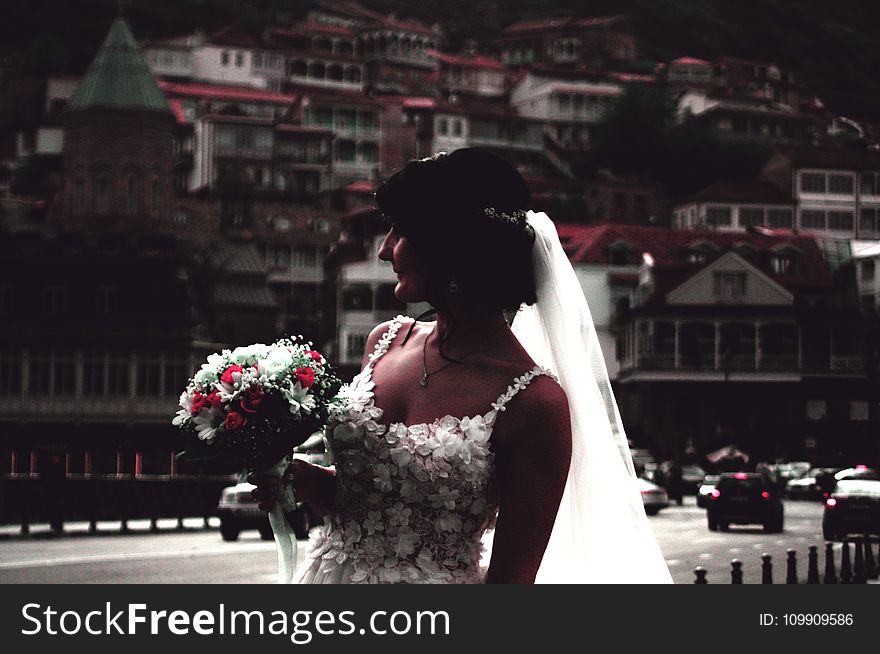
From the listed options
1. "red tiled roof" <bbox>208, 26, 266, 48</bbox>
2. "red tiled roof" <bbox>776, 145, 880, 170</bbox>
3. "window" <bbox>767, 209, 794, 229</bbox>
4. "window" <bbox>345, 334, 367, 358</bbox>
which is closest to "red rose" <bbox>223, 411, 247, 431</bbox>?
"window" <bbox>345, 334, 367, 358</bbox>

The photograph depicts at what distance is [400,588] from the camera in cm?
436

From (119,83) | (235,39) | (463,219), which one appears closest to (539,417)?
(463,219)

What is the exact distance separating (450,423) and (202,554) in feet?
68.5

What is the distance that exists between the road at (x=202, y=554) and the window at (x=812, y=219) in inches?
2851

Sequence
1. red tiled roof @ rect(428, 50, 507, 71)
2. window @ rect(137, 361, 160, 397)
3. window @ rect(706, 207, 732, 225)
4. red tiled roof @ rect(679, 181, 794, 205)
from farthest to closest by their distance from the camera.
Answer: red tiled roof @ rect(428, 50, 507, 71)
red tiled roof @ rect(679, 181, 794, 205)
window @ rect(706, 207, 732, 225)
window @ rect(137, 361, 160, 397)

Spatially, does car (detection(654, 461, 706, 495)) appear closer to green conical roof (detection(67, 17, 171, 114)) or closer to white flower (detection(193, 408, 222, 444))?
green conical roof (detection(67, 17, 171, 114))

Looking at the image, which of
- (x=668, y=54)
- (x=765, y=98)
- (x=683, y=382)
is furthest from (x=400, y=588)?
(x=668, y=54)

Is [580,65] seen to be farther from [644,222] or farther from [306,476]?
[306,476]

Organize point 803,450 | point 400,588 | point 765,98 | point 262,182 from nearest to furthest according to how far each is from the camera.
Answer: point 400,588 < point 803,450 < point 262,182 < point 765,98

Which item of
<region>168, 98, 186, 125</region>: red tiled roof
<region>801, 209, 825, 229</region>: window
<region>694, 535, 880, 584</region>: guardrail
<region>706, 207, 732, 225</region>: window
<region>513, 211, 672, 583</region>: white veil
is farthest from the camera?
<region>168, 98, 186, 125</region>: red tiled roof

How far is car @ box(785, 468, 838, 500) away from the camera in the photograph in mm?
53406

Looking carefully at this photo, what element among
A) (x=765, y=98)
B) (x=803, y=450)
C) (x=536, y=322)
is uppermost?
(x=765, y=98)

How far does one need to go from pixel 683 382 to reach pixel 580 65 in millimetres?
92590

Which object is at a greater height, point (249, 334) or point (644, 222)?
point (644, 222)
